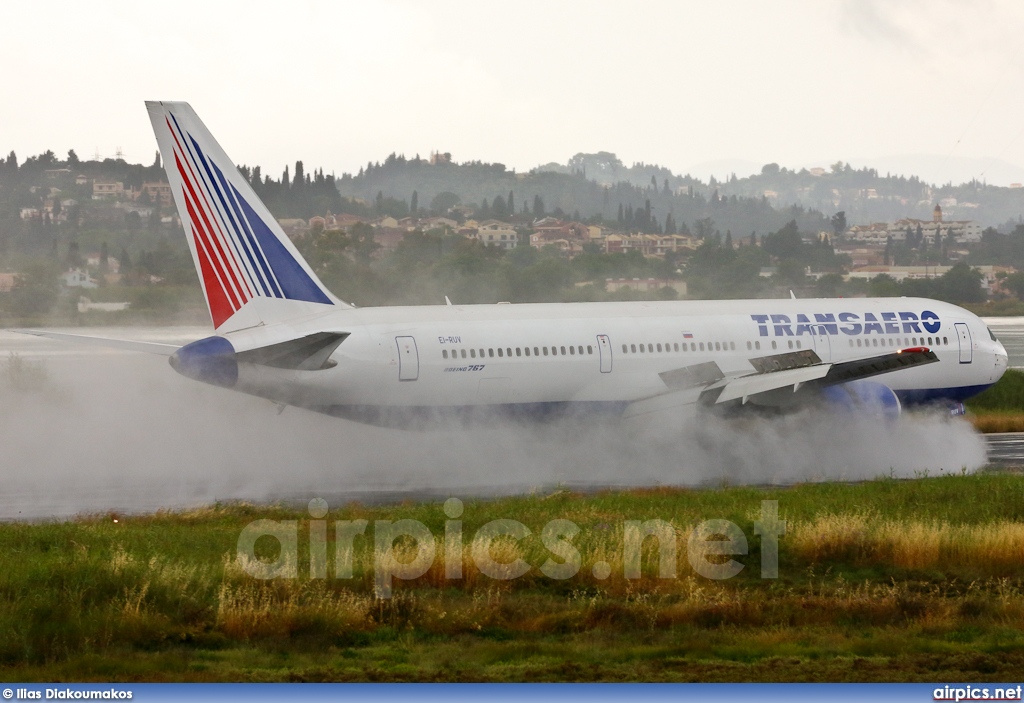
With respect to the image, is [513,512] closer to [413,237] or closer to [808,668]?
[808,668]

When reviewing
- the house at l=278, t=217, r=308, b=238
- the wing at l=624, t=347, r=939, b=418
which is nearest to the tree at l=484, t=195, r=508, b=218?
the house at l=278, t=217, r=308, b=238

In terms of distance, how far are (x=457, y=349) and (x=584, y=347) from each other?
3421mm

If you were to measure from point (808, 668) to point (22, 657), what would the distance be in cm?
862

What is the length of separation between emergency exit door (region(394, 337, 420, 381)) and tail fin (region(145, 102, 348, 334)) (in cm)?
271

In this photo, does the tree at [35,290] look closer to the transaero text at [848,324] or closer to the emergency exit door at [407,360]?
the emergency exit door at [407,360]

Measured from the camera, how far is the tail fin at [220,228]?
30.9m

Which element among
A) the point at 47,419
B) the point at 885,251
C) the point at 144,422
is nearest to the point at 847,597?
the point at 144,422

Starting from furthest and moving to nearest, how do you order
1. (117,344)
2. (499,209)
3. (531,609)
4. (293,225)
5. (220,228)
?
(499,209), (293,225), (220,228), (117,344), (531,609)

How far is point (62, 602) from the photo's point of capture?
1658 cm

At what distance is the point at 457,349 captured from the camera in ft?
104

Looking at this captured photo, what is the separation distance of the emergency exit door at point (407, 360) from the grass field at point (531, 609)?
855 cm

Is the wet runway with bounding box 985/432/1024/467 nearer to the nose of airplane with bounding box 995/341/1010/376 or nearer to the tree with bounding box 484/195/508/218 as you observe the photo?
the nose of airplane with bounding box 995/341/1010/376

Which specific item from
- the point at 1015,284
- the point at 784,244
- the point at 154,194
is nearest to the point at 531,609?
the point at 784,244

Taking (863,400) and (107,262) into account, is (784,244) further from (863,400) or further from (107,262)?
(863,400)
